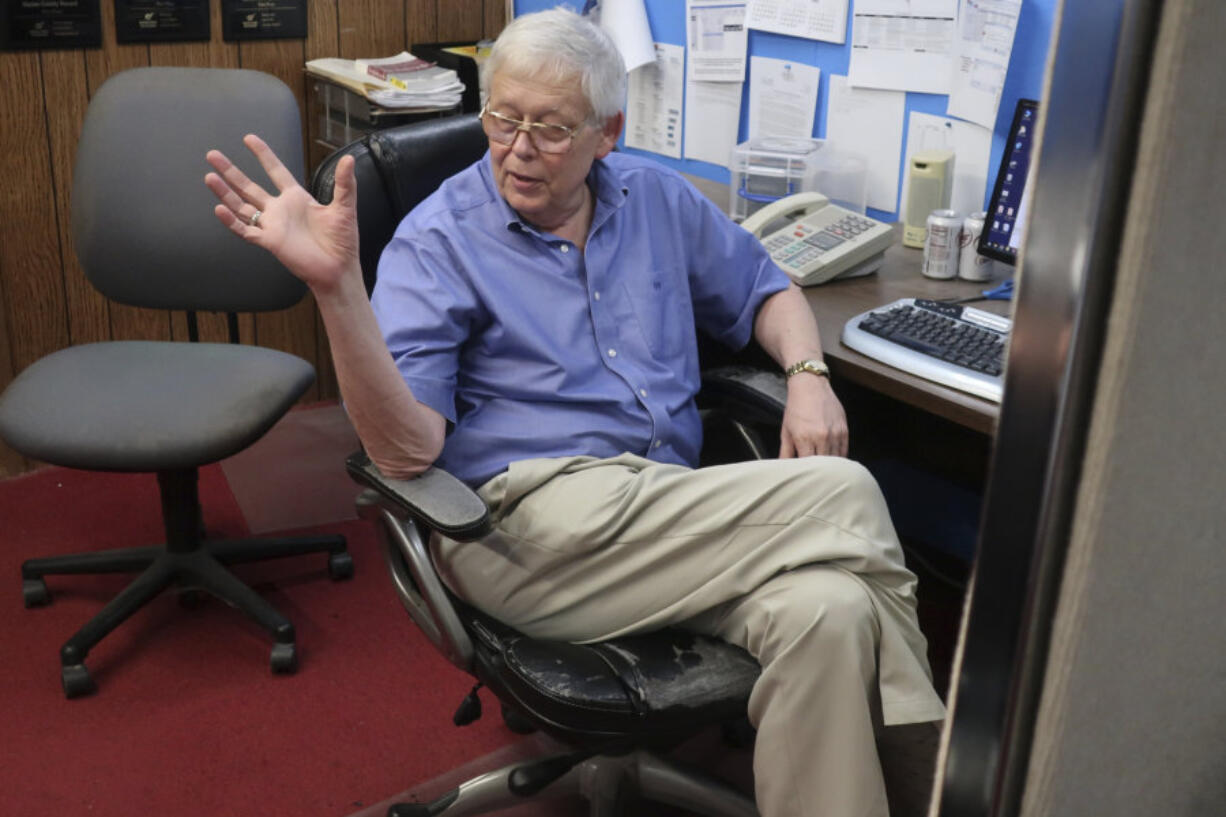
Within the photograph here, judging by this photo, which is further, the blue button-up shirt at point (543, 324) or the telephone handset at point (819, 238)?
the telephone handset at point (819, 238)

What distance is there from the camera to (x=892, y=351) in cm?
174

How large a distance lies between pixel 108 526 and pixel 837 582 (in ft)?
6.22

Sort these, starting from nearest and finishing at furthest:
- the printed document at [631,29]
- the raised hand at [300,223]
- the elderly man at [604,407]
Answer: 1. the raised hand at [300,223]
2. the elderly man at [604,407]
3. the printed document at [631,29]

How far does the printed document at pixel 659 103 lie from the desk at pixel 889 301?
2.34ft

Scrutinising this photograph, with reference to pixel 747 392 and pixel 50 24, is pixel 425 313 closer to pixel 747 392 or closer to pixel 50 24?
pixel 747 392

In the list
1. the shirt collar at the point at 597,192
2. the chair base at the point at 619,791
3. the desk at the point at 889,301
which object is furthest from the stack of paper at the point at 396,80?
the chair base at the point at 619,791

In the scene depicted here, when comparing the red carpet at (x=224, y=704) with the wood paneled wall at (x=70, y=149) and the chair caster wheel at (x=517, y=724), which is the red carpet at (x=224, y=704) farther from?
the wood paneled wall at (x=70, y=149)

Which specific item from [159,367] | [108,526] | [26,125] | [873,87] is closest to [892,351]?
[873,87]

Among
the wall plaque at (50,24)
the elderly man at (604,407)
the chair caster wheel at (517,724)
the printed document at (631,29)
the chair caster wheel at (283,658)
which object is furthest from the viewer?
the printed document at (631,29)

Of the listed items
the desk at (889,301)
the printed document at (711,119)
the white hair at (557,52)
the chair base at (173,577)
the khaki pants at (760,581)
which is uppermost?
the white hair at (557,52)

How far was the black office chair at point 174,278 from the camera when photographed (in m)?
2.29

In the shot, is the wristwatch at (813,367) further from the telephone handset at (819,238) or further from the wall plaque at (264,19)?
the wall plaque at (264,19)

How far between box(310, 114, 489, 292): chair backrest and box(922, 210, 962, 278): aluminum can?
0.74m

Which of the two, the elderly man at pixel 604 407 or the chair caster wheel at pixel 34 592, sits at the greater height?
the elderly man at pixel 604 407
